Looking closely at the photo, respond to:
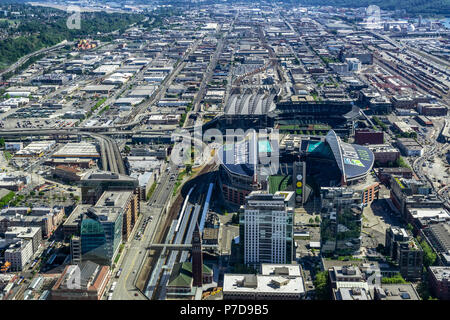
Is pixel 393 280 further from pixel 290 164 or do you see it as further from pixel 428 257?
pixel 290 164

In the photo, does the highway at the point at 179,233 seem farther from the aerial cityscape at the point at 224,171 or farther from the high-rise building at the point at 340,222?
the high-rise building at the point at 340,222

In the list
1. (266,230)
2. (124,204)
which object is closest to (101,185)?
(124,204)

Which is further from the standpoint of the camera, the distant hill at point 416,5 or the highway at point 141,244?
the distant hill at point 416,5

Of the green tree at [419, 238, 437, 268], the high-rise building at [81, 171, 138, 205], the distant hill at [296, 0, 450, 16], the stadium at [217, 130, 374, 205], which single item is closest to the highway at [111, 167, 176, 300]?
the high-rise building at [81, 171, 138, 205]

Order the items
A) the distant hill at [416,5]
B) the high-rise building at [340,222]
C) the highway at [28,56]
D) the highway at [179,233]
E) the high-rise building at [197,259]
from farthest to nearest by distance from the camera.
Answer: the distant hill at [416,5], the highway at [28,56], the high-rise building at [340,222], the highway at [179,233], the high-rise building at [197,259]

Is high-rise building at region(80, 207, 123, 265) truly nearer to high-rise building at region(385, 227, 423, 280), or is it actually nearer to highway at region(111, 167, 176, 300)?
highway at region(111, 167, 176, 300)

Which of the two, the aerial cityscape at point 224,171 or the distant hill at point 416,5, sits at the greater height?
the distant hill at point 416,5

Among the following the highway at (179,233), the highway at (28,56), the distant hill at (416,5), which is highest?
the distant hill at (416,5)

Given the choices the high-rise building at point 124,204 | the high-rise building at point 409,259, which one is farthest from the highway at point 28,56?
the high-rise building at point 409,259
